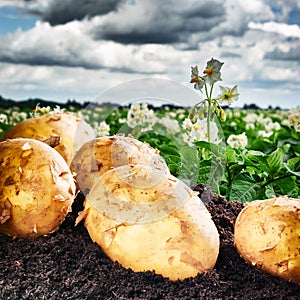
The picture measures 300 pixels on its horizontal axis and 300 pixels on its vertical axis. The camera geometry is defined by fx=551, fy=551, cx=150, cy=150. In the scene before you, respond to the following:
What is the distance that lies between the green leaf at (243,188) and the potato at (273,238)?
784mm

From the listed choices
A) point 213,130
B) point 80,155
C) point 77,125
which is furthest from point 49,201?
point 213,130

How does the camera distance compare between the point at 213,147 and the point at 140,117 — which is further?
the point at 140,117

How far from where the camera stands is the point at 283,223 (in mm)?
1746

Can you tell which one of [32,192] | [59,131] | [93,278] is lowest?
[93,278]

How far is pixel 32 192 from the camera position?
6.02 ft

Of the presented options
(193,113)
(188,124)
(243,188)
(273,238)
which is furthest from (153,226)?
(188,124)

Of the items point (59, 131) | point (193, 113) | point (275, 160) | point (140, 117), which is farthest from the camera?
point (140, 117)

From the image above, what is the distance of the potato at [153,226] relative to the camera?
1.66m

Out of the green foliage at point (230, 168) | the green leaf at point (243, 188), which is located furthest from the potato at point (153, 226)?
the green leaf at point (243, 188)

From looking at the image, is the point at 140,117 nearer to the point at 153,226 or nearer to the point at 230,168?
the point at 230,168

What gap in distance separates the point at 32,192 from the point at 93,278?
1.18 ft

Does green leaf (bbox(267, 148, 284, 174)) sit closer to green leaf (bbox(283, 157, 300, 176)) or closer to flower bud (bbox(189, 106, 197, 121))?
green leaf (bbox(283, 157, 300, 176))

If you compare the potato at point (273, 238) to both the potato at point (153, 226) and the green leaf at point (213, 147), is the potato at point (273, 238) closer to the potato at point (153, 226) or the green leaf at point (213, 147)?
the potato at point (153, 226)

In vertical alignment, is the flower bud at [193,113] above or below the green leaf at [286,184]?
above
